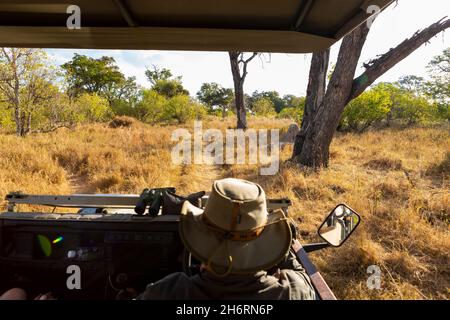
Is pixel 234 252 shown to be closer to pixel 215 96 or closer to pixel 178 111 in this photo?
pixel 178 111

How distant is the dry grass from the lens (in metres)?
3.70

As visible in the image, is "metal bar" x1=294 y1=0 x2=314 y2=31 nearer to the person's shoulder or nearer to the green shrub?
the person's shoulder

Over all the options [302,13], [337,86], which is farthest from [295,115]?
[302,13]

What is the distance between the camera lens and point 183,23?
2275 mm

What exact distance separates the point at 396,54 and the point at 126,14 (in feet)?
23.1

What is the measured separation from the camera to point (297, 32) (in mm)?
2391

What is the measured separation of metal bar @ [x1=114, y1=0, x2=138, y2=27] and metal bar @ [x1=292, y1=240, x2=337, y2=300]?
75.4 inches

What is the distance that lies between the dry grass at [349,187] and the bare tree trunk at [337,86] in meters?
0.76

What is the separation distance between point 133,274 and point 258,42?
79.8 inches

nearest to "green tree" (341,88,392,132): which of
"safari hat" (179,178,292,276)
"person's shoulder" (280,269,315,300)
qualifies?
"person's shoulder" (280,269,315,300)

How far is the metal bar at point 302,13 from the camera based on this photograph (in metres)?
2.06

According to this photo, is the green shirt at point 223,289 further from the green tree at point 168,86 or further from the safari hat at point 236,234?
the green tree at point 168,86

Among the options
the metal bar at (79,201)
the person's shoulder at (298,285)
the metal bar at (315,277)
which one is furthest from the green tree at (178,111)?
the person's shoulder at (298,285)

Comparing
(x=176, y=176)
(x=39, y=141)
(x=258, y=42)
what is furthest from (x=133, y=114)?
(x=258, y=42)
